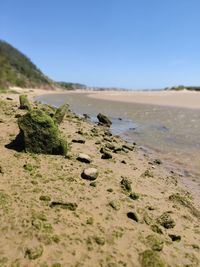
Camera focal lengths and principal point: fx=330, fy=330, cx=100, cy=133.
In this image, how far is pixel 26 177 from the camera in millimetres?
10039

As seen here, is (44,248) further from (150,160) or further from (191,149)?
(191,149)

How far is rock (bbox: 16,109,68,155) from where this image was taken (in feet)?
40.7

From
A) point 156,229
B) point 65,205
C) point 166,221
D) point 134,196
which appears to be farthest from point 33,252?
point 134,196

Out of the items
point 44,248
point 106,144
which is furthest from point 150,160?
point 44,248

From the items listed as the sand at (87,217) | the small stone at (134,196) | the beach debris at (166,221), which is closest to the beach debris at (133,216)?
the sand at (87,217)

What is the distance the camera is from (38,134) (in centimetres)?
1241

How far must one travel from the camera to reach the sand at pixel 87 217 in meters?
6.73

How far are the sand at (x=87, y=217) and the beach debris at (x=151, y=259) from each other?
3cm

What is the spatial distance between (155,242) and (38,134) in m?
6.59

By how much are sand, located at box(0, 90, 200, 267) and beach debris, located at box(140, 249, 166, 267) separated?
0.10 ft

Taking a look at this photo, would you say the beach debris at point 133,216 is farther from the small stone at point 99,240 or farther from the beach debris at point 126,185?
the beach debris at point 126,185

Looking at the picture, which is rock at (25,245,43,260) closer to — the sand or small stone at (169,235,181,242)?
the sand

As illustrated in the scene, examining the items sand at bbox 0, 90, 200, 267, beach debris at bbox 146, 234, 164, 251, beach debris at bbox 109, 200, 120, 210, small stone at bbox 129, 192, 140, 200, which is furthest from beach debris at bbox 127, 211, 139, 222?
small stone at bbox 129, 192, 140, 200

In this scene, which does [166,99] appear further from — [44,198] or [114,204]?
[44,198]
